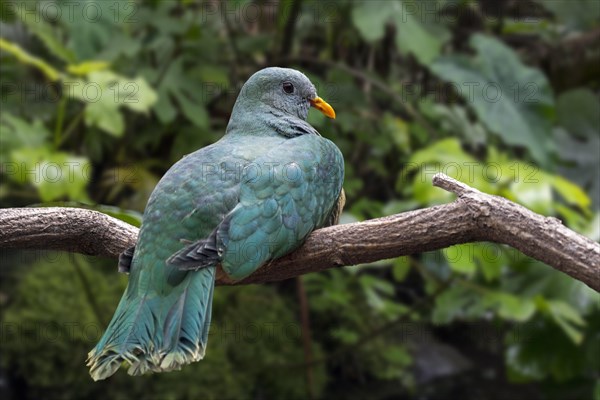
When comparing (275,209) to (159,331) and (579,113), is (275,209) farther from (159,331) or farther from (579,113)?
(579,113)

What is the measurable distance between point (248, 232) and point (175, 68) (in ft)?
7.21

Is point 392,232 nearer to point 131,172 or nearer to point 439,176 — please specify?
point 439,176

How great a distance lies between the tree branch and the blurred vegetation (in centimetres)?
120

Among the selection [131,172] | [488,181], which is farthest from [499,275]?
[131,172]

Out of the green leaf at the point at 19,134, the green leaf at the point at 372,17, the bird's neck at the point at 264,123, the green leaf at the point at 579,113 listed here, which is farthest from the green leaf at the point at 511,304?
the green leaf at the point at 19,134

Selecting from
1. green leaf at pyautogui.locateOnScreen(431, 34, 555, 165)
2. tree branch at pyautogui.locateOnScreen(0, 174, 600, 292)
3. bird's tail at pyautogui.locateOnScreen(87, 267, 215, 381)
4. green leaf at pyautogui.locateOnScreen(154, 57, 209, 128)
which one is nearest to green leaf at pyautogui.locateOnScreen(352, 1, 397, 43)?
green leaf at pyautogui.locateOnScreen(431, 34, 555, 165)

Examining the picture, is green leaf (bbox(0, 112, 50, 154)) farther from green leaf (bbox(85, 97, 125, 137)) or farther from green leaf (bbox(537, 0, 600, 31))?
green leaf (bbox(537, 0, 600, 31))

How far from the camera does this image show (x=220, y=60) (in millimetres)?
4121

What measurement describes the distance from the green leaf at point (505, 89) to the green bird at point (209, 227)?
1.90 metres

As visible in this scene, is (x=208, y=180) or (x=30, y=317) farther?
(x=30, y=317)

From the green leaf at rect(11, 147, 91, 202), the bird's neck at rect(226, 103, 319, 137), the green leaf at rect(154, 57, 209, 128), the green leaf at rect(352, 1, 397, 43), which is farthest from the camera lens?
the green leaf at rect(154, 57, 209, 128)

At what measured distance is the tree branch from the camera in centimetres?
150

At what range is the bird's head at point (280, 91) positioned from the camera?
7.14 ft

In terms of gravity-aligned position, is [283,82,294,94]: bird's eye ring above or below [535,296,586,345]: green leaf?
above
